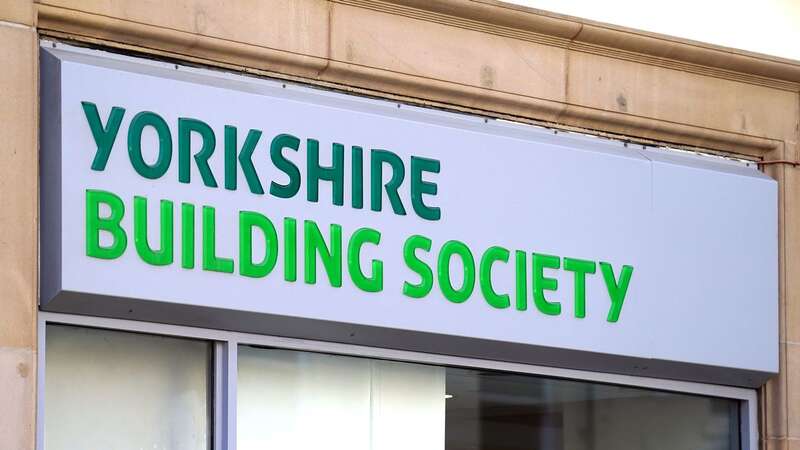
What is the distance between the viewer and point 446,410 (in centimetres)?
937

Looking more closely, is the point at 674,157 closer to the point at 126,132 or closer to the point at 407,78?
the point at 407,78

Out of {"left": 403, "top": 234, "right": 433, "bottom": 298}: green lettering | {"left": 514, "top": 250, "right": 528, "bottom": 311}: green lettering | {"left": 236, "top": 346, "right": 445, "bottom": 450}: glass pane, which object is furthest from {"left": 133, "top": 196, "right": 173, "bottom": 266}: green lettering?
{"left": 514, "top": 250, "right": 528, "bottom": 311}: green lettering

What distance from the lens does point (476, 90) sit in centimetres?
956

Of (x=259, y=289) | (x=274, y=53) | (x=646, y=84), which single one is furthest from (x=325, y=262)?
(x=646, y=84)

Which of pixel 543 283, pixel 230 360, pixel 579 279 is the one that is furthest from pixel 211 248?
pixel 579 279

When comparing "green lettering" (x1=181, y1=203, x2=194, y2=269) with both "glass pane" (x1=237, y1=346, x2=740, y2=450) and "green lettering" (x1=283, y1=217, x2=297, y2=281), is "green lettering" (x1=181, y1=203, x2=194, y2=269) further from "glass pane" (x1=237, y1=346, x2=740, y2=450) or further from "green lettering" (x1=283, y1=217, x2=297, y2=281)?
"glass pane" (x1=237, y1=346, x2=740, y2=450)

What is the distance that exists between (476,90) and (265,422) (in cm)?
211

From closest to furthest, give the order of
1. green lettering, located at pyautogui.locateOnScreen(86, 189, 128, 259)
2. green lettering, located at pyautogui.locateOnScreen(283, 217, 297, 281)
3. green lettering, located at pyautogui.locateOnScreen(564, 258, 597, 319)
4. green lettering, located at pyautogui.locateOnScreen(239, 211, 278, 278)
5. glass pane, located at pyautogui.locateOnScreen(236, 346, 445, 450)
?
1. green lettering, located at pyautogui.locateOnScreen(86, 189, 128, 259)
2. green lettering, located at pyautogui.locateOnScreen(239, 211, 278, 278)
3. green lettering, located at pyautogui.locateOnScreen(283, 217, 297, 281)
4. glass pane, located at pyautogui.locateOnScreen(236, 346, 445, 450)
5. green lettering, located at pyautogui.locateOnScreen(564, 258, 597, 319)

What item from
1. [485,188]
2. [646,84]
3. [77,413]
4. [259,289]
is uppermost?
[646,84]

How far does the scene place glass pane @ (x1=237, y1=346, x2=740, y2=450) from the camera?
8.81 m

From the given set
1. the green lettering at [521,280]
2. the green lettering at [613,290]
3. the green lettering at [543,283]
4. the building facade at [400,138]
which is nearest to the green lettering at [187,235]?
the building facade at [400,138]

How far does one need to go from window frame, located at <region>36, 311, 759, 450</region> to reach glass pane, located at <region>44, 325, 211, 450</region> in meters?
0.07

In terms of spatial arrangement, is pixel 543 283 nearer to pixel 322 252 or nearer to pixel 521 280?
pixel 521 280

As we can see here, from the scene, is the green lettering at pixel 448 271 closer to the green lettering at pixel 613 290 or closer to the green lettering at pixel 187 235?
the green lettering at pixel 613 290
